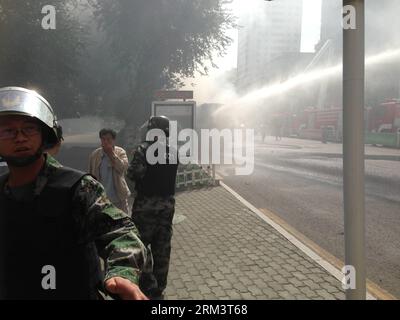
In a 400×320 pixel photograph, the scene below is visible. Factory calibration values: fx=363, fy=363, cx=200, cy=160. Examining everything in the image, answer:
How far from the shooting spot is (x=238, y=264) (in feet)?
16.4

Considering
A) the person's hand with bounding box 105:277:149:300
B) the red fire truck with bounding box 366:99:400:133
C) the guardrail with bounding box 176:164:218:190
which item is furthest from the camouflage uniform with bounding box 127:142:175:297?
the red fire truck with bounding box 366:99:400:133

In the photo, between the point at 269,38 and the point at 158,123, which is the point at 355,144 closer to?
the point at 158,123

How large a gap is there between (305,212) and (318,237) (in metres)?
1.95

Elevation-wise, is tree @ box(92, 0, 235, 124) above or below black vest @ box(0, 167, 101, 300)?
above

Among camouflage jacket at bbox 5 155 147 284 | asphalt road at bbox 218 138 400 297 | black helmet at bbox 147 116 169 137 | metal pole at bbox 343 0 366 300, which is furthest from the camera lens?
asphalt road at bbox 218 138 400 297

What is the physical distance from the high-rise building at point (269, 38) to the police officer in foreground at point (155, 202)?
11230 cm

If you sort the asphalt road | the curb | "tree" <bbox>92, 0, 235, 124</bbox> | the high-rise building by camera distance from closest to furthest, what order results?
1. the curb
2. the asphalt road
3. "tree" <bbox>92, 0, 235, 124</bbox>
4. the high-rise building

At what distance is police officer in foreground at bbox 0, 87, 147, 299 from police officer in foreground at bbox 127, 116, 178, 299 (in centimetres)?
228

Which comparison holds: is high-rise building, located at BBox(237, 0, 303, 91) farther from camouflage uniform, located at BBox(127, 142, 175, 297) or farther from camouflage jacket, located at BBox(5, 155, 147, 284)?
camouflage jacket, located at BBox(5, 155, 147, 284)

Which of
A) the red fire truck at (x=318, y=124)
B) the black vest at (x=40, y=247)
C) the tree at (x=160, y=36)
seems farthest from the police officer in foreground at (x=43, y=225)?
the red fire truck at (x=318, y=124)

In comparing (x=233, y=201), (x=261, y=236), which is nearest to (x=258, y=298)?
(x=261, y=236)

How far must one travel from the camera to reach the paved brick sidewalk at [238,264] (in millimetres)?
4133

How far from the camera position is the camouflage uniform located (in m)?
3.95
